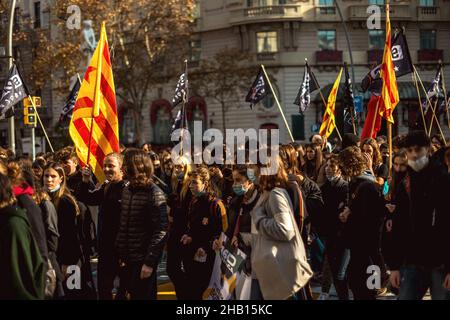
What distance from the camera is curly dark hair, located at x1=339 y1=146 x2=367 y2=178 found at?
24.3 ft

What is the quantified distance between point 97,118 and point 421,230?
5.05m

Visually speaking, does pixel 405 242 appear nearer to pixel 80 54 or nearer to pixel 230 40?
pixel 80 54

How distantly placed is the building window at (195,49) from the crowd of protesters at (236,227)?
32.6 m

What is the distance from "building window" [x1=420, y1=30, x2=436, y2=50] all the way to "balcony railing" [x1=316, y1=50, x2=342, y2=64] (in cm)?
474

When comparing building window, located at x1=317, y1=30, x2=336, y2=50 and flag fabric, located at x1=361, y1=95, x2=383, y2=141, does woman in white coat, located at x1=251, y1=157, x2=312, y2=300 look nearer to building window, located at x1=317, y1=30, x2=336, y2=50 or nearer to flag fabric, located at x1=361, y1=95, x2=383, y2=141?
flag fabric, located at x1=361, y1=95, x2=383, y2=141

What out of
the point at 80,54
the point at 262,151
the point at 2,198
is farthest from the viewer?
the point at 80,54

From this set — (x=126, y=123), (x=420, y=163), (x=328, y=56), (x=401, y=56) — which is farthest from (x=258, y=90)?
(x=126, y=123)

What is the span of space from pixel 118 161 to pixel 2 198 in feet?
8.56

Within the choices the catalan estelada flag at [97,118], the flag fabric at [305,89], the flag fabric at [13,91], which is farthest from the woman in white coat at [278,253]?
the flag fabric at [305,89]

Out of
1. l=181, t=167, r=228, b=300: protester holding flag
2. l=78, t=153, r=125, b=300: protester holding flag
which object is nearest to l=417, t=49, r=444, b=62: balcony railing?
l=181, t=167, r=228, b=300: protester holding flag

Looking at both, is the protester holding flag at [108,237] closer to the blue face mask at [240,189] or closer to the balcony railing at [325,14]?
the blue face mask at [240,189]

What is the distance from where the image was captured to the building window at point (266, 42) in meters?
39.2
